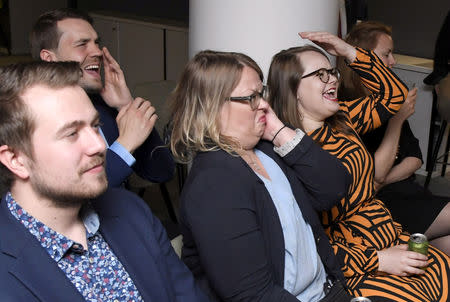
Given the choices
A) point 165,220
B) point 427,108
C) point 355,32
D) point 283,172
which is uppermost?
point 355,32

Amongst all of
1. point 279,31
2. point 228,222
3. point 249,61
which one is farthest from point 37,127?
point 279,31

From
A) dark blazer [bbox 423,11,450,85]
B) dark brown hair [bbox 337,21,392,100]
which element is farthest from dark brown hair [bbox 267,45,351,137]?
dark blazer [bbox 423,11,450,85]

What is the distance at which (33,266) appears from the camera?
4.35ft

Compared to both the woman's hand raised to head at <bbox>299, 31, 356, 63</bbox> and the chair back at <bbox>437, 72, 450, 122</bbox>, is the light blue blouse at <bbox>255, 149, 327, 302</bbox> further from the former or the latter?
the chair back at <bbox>437, 72, 450, 122</bbox>

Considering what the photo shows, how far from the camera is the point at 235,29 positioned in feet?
8.73

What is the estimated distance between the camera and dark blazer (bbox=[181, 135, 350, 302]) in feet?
5.44

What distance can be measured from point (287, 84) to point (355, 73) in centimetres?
75

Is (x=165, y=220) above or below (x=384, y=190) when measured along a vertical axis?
below

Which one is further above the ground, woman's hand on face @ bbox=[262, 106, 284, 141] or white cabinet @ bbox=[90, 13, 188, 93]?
woman's hand on face @ bbox=[262, 106, 284, 141]

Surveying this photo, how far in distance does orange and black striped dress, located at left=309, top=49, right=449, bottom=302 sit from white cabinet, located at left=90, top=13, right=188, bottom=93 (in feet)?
11.6

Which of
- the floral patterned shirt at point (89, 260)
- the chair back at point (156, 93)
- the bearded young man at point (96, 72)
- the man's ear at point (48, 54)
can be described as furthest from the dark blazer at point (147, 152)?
the chair back at point (156, 93)

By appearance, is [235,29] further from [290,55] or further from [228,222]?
[228,222]

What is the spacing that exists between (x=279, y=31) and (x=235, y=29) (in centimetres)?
19

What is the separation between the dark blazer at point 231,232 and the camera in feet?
5.44
